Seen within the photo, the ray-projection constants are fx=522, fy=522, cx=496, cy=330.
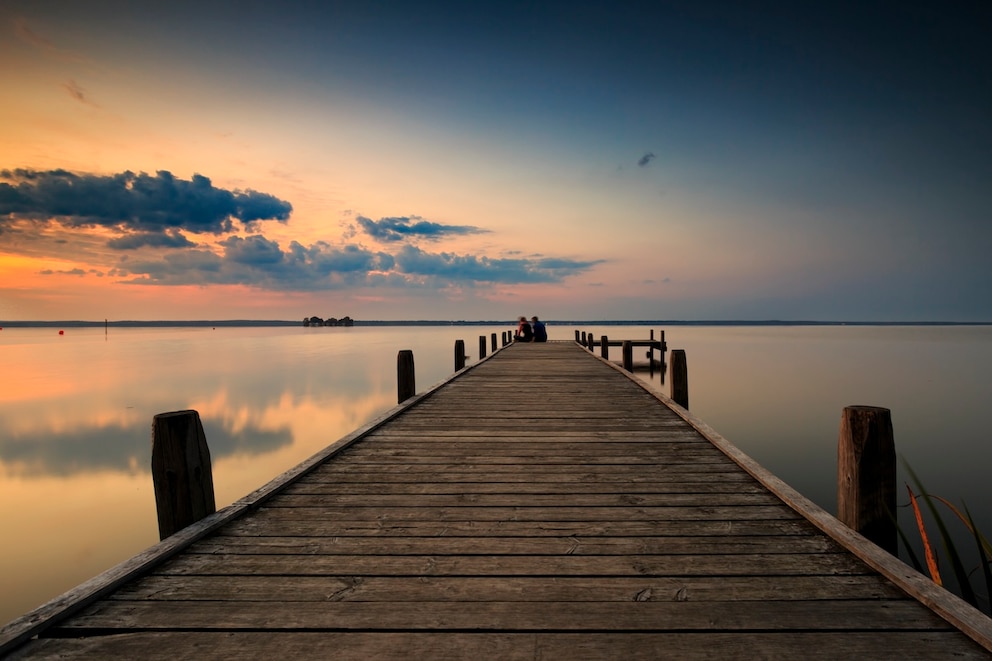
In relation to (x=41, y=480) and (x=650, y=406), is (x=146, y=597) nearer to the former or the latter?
(x=650, y=406)

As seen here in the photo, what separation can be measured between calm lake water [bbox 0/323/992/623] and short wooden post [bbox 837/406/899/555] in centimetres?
548

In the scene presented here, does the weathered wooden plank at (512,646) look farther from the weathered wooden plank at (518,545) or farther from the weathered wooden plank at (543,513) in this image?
the weathered wooden plank at (543,513)

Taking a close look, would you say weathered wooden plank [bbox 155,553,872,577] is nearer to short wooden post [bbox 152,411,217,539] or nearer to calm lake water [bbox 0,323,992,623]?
short wooden post [bbox 152,411,217,539]

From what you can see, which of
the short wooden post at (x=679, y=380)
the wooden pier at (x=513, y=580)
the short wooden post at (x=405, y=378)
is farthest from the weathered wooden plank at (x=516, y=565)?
the short wooden post at (x=405, y=378)

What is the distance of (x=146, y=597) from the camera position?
2439 mm

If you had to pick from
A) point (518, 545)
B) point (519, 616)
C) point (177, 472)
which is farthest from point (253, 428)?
point (519, 616)

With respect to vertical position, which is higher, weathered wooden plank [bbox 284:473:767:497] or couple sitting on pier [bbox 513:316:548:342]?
couple sitting on pier [bbox 513:316:548:342]

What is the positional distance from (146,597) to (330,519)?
107 centimetres

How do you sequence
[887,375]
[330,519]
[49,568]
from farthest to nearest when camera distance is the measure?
[887,375] < [49,568] < [330,519]

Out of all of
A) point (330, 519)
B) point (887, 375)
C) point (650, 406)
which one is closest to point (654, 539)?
point (330, 519)

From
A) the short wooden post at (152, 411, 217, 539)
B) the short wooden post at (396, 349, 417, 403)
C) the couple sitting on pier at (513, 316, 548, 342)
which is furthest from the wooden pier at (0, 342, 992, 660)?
the couple sitting on pier at (513, 316, 548, 342)

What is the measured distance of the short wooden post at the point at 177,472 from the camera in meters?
3.16

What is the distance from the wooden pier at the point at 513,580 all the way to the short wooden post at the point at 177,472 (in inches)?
6.1

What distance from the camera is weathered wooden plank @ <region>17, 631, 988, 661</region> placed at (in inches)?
79.0
